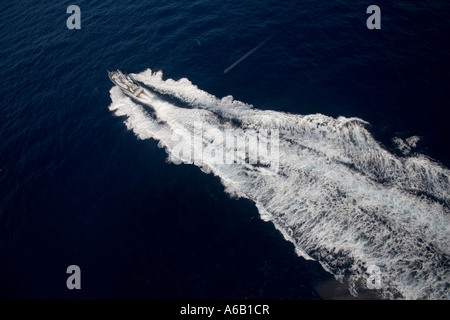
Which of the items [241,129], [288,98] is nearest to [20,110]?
[241,129]

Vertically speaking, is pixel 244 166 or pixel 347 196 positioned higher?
pixel 244 166

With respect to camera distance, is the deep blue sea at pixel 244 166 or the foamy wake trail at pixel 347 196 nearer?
the foamy wake trail at pixel 347 196

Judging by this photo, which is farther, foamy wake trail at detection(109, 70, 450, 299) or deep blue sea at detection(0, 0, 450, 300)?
deep blue sea at detection(0, 0, 450, 300)

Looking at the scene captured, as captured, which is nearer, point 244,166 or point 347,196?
point 347,196
